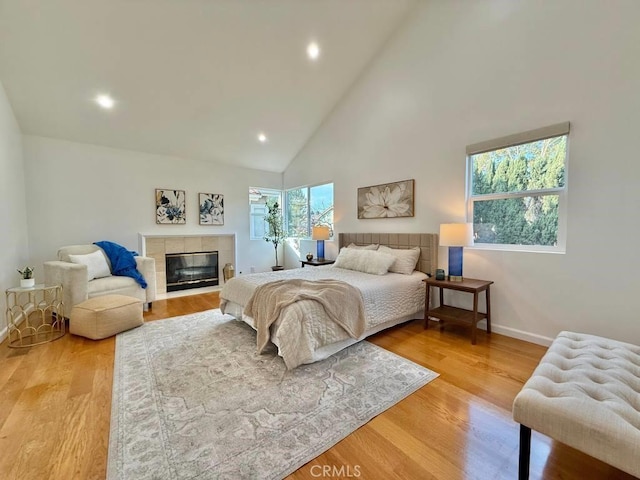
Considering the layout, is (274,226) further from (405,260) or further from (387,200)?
(405,260)

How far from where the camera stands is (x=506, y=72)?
9.27 feet

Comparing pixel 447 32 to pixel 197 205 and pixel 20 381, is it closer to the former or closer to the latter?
pixel 197 205

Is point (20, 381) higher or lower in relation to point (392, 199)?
lower

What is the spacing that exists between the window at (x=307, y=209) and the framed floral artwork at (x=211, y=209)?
152 centimetres

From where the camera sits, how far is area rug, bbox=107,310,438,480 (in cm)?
138

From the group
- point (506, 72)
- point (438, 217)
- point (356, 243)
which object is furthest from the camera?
point (356, 243)

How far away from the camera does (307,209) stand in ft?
18.9

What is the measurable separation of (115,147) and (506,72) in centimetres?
540

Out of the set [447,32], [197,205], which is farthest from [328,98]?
[197,205]

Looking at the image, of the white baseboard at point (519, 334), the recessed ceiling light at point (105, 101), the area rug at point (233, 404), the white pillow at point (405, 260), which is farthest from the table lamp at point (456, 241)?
the recessed ceiling light at point (105, 101)

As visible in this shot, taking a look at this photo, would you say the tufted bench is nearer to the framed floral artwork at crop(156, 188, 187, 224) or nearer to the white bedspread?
the white bedspread

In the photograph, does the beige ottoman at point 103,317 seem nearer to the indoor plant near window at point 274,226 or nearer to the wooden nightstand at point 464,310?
the indoor plant near window at point 274,226

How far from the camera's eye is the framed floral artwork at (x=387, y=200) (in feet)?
12.4

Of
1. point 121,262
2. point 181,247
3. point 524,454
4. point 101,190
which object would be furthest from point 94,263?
point 524,454
